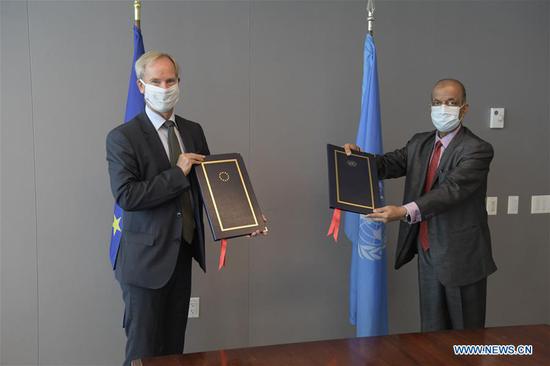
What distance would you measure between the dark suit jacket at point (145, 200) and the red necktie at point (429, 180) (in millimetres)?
1171

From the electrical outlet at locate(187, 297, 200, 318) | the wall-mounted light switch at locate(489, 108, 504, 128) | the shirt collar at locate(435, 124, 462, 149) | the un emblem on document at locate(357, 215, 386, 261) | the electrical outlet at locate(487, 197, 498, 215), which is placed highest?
the wall-mounted light switch at locate(489, 108, 504, 128)

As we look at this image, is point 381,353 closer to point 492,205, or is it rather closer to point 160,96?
point 160,96

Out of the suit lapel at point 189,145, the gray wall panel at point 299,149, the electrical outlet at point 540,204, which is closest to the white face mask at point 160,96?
the suit lapel at point 189,145

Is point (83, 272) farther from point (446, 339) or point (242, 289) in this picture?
point (446, 339)

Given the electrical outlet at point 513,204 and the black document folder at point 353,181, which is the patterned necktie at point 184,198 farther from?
the electrical outlet at point 513,204

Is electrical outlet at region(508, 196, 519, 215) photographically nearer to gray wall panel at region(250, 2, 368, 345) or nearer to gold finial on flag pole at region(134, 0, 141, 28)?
gray wall panel at region(250, 2, 368, 345)

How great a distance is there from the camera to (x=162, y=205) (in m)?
2.11

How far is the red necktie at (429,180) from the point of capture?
99.5 inches

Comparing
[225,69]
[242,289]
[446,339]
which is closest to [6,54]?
[225,69]

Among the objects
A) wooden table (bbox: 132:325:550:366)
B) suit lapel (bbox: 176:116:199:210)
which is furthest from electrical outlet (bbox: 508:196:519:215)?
suit lapel (bbox: 176:116:199:210)

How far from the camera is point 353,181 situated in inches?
98.3

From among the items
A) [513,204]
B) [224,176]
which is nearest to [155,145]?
[224,176]

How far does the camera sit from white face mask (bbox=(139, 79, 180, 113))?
2.14 metres

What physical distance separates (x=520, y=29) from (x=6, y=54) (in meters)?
3.04
